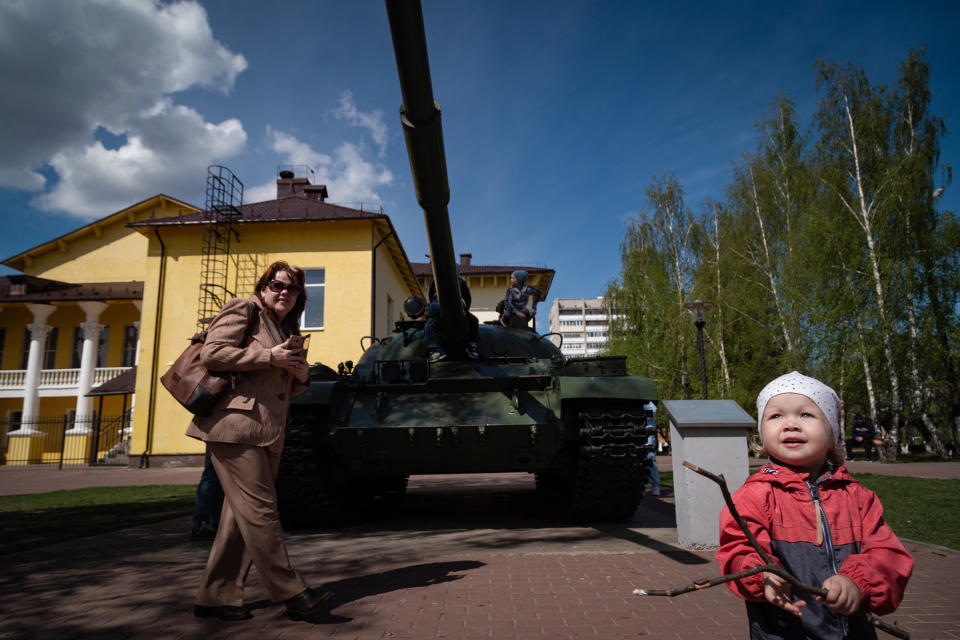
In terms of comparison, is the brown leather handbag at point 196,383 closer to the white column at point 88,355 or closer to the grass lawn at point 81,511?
the grass lawn at point 81,511

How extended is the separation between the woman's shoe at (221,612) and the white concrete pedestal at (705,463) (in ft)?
10.5

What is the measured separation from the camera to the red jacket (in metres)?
1.63

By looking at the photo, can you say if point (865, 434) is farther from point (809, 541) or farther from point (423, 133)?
point (809, 541)

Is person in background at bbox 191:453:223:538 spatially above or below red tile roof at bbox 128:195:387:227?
below

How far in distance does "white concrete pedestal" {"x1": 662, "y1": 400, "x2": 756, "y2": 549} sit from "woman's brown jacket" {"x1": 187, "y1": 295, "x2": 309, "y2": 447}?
3105mm

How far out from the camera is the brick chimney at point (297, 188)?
23281mm

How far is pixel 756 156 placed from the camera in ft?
75.3

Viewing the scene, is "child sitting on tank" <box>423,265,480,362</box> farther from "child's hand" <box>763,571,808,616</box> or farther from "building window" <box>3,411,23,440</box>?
"building window" <box>3,411,23,440</box>

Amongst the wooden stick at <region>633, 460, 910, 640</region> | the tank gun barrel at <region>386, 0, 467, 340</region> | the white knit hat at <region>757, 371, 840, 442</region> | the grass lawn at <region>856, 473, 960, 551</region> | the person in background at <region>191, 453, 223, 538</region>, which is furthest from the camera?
the person in background at <region>191, 453, 223, 538</region>

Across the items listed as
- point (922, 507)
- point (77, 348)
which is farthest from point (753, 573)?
point (77, 348)

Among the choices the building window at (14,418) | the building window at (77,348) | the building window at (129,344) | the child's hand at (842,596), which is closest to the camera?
the child's hand at (842,596)

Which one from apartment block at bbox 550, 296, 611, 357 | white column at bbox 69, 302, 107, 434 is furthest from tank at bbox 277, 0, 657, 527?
apartment block at bbox 550, 296, 611, 357

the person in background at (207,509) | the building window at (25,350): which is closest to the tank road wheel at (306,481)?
the person in background at (207,509)

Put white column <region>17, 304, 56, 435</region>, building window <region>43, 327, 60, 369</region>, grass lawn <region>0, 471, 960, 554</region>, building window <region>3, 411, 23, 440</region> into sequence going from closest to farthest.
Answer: grass lawn <region>0, 471, 960, 554</region>, white column <region>17, 304, 56, 435</region>, building window <region>3, 411, 23, 440</region>, building window <region>43, 327, 60, 369</region>
